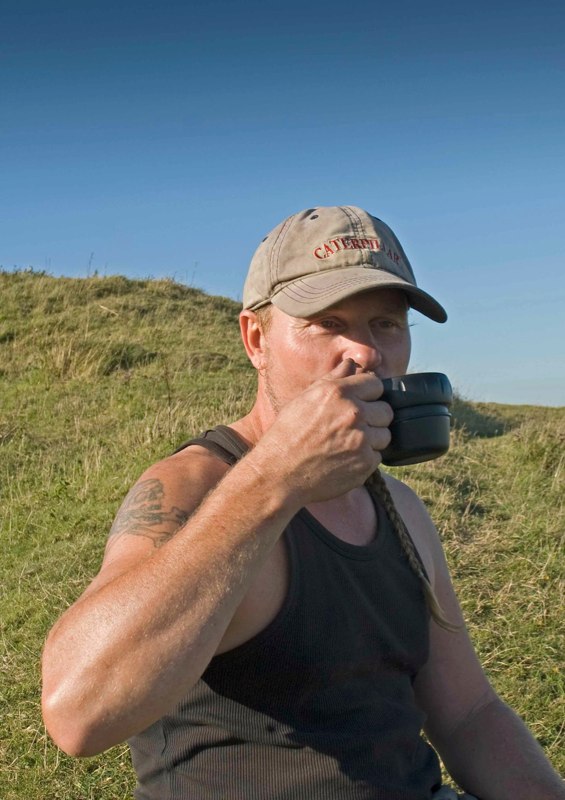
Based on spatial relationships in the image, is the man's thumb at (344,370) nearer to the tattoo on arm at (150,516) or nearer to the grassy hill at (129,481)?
the tattoo on arm at (150,516)

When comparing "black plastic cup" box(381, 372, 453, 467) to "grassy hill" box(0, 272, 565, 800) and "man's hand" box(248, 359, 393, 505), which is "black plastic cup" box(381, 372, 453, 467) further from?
"grassy hill" box(0, 272, 565, 800)

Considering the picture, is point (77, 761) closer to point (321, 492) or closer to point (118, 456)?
point (321, 492)

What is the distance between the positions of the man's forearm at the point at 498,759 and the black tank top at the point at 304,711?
34 cm

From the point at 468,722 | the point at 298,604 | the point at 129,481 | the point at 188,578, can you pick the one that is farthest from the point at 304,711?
the point at 129,481

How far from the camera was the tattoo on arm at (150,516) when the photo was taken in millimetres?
1845

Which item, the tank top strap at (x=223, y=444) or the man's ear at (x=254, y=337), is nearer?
the tank top strap at (x=223, y=444)

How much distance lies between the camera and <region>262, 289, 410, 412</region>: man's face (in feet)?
7.49

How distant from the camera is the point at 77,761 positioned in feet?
13.5

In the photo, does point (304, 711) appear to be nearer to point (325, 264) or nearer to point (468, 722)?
point (468, 722)

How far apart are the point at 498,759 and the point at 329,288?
1.36 meters

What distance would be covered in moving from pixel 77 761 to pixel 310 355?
8.98 ft

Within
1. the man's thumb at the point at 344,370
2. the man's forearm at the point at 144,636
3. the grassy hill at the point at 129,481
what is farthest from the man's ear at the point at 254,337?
the grassy hill at the point at 129,481

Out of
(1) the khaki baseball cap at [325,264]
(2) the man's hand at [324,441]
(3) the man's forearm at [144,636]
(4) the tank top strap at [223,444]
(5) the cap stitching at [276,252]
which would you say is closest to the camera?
(3) the man's forearm at [144,636]

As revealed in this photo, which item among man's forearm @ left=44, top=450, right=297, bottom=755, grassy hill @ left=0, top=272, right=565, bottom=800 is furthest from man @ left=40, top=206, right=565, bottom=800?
grassy hill @ left=0, top=272, right=565, bottom=800
